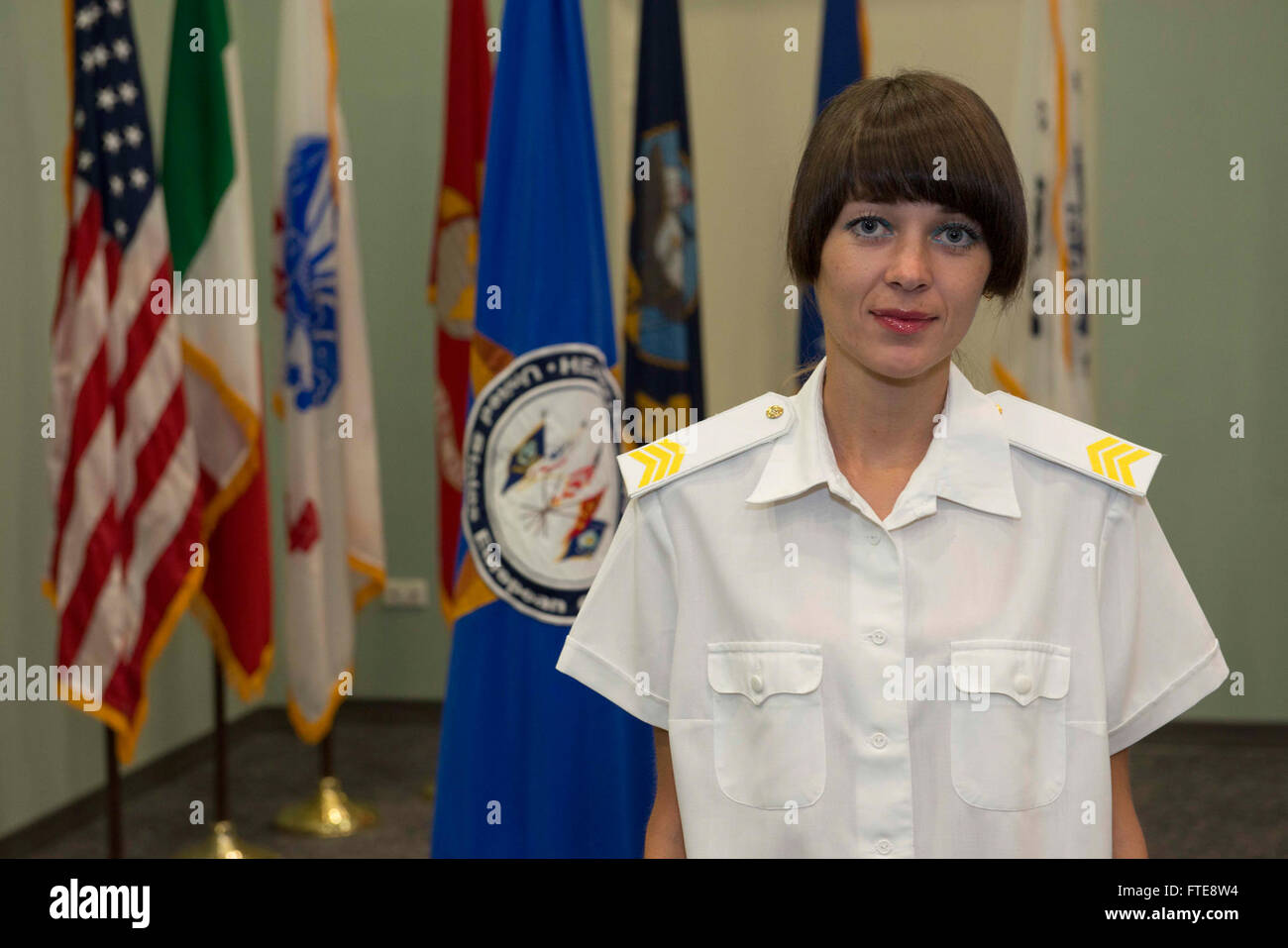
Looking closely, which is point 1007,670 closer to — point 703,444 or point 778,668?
point 778,668

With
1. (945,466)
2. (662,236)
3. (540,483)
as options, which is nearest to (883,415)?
(945,466)

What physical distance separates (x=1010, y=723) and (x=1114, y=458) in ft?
0.84

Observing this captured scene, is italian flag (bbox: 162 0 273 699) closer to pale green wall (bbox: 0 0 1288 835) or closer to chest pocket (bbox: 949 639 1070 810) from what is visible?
pale green wall (bbox: 0 0 1288 835)

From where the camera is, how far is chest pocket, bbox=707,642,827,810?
113cm

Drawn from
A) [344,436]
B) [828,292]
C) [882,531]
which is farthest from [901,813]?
[344,436]

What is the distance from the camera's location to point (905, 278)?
3.54 feet

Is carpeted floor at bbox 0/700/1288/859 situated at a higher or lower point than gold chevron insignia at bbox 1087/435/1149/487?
lower

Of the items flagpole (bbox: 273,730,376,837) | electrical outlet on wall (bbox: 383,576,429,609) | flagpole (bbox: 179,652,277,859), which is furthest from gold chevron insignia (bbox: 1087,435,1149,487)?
electrical outlet on wall (bbox: 383,576,429,609)

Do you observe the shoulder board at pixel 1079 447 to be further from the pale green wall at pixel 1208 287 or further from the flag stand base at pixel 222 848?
the pale green wall at pixel 1208 287

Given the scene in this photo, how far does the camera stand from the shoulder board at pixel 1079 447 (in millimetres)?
1129

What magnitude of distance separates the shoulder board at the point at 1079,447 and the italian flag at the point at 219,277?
2.44 meters

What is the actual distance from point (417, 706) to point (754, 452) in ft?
12.4

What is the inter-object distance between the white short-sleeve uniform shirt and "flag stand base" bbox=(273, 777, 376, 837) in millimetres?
2831

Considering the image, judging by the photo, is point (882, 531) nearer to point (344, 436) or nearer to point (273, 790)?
point (344, 436)
